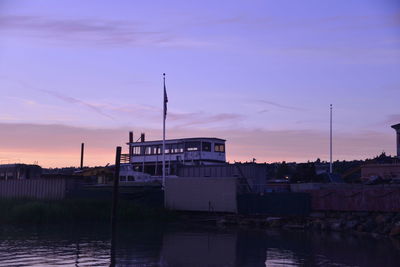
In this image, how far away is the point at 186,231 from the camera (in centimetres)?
4331

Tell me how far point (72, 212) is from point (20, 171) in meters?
22.8

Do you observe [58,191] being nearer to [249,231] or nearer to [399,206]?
[249,231]

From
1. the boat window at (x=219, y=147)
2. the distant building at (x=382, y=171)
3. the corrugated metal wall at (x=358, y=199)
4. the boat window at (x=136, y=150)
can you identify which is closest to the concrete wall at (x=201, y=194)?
the corrugated metal wall at (x=358, y=199)

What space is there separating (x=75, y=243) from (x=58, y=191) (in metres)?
20.9

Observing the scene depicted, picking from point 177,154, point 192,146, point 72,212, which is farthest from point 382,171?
point 72,212

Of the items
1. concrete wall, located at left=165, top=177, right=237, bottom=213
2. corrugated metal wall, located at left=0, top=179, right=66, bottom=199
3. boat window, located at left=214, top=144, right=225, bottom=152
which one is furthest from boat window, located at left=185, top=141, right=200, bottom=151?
corrugated metal wall, located at left=0, top=179, right=66, bottom=199

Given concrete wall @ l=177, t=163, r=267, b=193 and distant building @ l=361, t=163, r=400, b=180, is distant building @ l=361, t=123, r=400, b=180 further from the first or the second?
concrete wall @ l=177, t=163, r=267, b=193

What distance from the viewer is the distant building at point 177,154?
2520 inches

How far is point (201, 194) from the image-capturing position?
5100 centimetres

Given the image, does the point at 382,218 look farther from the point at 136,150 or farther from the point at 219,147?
the point at 136,150

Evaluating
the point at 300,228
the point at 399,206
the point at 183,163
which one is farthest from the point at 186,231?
the point at 183,163

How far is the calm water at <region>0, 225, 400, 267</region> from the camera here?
2805 cm

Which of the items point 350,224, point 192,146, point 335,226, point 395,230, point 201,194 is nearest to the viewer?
point 395,230

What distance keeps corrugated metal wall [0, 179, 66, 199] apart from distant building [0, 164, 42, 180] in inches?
398
